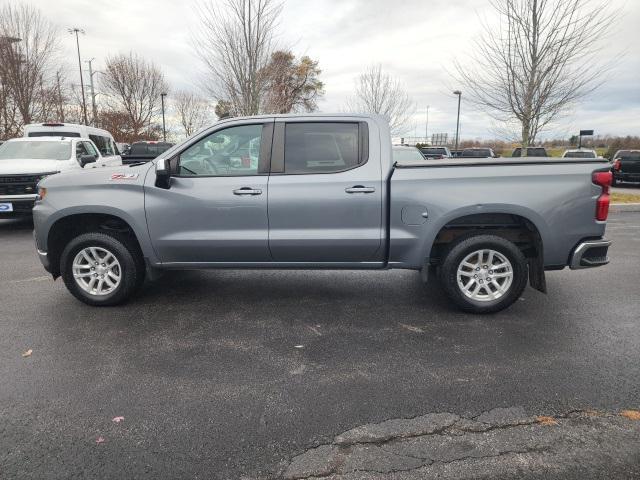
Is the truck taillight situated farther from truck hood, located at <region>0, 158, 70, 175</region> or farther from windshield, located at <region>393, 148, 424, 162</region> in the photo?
truck hood, located at <region>0, 158, 70, 175</region>

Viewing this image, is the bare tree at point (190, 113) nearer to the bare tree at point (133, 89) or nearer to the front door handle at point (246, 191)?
the bare tree at point (133, 89)

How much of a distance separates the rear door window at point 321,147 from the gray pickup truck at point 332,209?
0.01 meters

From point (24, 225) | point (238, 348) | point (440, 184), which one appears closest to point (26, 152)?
point (24, 225)

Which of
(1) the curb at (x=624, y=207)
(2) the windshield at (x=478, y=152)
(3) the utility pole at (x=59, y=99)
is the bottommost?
(1) the curb at (x=624, y=207)

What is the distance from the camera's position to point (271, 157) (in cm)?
445

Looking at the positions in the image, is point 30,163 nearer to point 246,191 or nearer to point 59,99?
point 246,191

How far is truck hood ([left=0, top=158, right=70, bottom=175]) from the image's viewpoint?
8.88 metres

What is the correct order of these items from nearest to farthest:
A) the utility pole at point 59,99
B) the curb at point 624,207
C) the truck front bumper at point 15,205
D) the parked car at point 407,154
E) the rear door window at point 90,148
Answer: the truck front bumper at point 15,205
the rear door window at point 90,148
the parked car at point 407,154
the curb at point 624,207
the utility pole at point 59,99

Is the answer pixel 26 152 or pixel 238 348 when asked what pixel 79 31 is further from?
pixel 238 348

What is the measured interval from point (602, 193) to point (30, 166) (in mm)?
9936

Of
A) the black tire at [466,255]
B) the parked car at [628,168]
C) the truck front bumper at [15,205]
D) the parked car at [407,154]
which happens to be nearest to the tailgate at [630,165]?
the parked car at [628,168]

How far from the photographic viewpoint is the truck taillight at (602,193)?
4.11 meters

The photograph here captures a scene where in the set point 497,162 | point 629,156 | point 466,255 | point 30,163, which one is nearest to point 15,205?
point 30,163

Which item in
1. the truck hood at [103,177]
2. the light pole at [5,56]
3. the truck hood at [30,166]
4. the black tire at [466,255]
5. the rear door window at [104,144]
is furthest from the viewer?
the light pole at [5,56]
